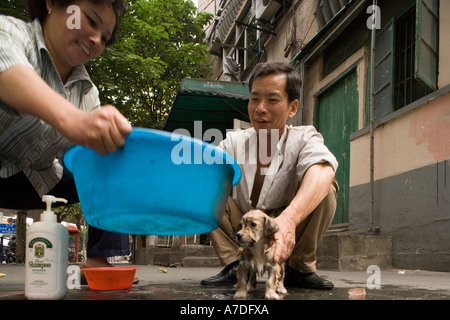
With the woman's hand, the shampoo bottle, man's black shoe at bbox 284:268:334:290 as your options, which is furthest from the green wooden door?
the woman's hand

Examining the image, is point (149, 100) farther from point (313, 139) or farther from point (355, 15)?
point (313, 139)

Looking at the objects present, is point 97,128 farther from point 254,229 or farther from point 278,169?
point 278,169

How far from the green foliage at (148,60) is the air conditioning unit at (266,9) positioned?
257 cm

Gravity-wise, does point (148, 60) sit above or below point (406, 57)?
above

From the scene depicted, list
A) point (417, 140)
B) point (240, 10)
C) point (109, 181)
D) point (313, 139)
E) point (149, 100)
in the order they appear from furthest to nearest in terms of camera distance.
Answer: point (240, 10), point (149, 100), point (417, 140), point (313, 139), point (109, 181)

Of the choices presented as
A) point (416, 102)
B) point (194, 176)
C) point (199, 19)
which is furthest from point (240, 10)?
point (194, 176)

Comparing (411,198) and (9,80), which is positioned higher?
(9,80)

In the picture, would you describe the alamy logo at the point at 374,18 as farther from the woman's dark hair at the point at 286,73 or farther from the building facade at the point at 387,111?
the woman's dark hair at the point at 286,73

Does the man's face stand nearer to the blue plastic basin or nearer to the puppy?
the puppy

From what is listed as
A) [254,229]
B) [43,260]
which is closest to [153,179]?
[43,260]

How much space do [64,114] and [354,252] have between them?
4.88 meters

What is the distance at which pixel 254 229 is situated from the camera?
229 centimetres

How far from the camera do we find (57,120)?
1392 millimetres
